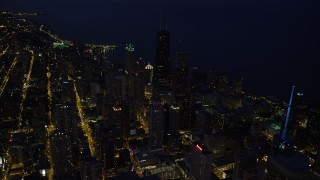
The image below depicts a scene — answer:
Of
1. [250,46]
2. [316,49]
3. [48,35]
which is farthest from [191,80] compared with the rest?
[48,35]

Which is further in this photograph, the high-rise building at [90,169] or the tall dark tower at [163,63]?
the tall dark tower at [163,63]

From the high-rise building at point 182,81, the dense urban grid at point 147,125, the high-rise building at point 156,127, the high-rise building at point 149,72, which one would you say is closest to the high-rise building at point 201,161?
the dense urban grid at point 147,125

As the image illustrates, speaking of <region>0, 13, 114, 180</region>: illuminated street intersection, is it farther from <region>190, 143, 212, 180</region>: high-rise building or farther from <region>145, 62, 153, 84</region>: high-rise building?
<region>145, 62, 153, 84</region>: high-rise building

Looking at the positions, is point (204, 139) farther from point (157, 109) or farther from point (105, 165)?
point (105, 165)

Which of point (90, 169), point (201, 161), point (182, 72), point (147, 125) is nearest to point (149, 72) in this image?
point (182, 72)

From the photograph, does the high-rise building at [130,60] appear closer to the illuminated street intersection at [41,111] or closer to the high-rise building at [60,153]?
the illuminated street intersection at [41,111]

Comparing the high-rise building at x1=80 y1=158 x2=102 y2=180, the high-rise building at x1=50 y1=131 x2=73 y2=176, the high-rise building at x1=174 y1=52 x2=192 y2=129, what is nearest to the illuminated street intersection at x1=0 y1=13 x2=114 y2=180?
the high-rise building at x1=50 y1=131 x2=73 y2=176
